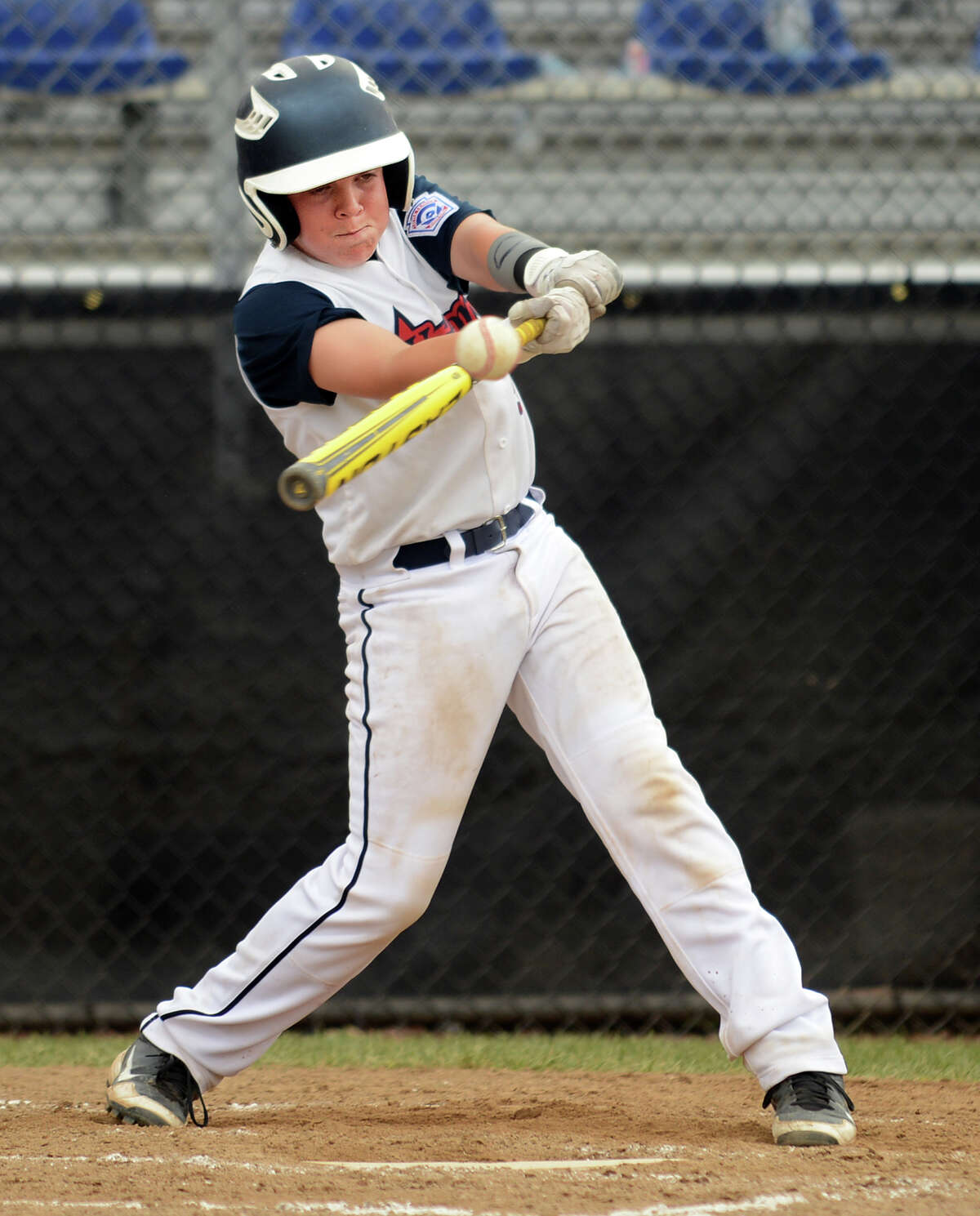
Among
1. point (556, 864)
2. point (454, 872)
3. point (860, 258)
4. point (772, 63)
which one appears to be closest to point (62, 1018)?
point (454, 872)

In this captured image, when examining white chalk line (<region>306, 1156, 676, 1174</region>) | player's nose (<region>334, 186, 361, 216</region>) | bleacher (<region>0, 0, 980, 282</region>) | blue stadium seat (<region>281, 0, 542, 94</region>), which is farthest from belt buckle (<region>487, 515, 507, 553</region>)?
blue stadium seat (<region>281, 0, 542, 94</region>)

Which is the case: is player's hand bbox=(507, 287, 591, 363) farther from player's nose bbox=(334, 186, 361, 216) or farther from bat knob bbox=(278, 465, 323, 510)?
bat knob bbox=(278, 465, 323, 510)

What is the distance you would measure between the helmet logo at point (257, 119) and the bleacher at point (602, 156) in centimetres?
149

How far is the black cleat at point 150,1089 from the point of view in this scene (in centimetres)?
246

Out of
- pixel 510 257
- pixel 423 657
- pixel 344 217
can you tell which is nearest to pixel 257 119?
pixel 344 217

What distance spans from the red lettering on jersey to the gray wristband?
0.11 meters

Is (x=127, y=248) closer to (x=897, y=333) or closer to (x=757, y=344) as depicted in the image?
(x=757, y=344)

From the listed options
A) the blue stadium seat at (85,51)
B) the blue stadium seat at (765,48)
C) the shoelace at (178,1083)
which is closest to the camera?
the shoelace at (178,1083)

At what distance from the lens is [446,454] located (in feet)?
7.77

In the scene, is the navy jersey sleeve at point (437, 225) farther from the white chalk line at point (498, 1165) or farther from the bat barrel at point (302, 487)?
the white chalk line at point (498, 1165)

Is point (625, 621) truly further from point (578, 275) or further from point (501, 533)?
point (578, 275)

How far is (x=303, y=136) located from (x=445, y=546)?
710 millimetres

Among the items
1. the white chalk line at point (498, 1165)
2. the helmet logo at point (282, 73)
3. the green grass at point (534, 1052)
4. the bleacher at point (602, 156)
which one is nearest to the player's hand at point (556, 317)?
the helmet logo at point (282, 73)

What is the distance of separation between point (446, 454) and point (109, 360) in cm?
163
